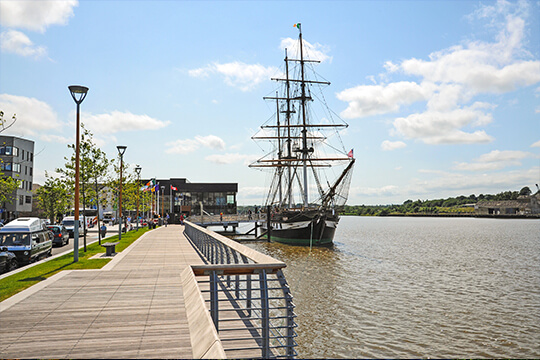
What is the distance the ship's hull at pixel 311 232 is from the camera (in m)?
48.0

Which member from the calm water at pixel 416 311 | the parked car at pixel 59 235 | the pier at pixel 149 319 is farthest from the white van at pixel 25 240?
the calm water at pixel 416 311

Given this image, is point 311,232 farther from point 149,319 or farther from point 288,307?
point 288,307

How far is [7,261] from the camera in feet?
53.9

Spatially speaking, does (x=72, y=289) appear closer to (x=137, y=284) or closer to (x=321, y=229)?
(x=137, y=284)

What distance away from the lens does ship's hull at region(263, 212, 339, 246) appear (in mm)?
47969

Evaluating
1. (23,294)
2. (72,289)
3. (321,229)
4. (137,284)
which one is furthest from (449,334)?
(321,229)

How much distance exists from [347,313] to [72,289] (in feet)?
29.6

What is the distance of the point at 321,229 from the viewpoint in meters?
47.9

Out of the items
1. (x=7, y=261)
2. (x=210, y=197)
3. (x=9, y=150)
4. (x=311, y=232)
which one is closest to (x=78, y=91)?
(x=7, y=261)

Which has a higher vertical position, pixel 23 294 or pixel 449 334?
pixel 23 294

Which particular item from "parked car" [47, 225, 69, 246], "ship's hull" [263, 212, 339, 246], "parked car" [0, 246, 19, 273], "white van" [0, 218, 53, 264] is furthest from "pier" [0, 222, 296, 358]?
"ship's hull" [263, 212, 339, 246]

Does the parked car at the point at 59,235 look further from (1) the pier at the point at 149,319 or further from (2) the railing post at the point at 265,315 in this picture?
(2) the railing post at the point at 265,315

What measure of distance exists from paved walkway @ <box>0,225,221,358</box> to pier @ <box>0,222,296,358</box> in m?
0.01

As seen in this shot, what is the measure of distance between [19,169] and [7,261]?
A: 217ft
